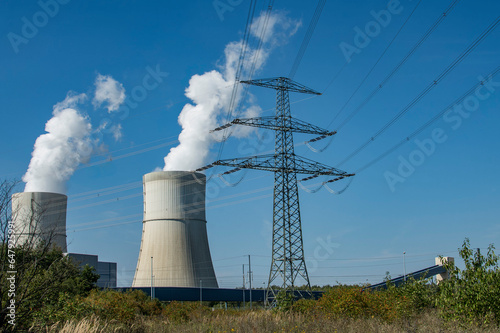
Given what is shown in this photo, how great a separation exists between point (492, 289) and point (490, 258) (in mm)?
625

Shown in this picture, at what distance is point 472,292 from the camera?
8.06 m

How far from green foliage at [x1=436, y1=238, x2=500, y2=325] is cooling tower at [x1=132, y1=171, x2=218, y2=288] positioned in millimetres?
22016

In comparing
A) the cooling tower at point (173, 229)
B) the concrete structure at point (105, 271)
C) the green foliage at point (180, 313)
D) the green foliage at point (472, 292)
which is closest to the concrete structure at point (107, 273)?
the concrete structure at point (105, 271)

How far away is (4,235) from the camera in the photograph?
592cm

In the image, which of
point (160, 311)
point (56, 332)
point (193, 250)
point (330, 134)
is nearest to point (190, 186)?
point (193, 250)

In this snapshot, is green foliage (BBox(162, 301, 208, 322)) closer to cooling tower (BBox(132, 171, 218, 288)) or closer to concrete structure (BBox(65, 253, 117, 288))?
cooling tower (BBox(132, 171, 218, 288))

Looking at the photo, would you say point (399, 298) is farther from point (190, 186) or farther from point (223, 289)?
point (223, 289)

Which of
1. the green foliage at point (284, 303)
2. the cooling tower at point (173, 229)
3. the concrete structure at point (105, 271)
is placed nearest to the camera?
the green foliage at point (284, 303)

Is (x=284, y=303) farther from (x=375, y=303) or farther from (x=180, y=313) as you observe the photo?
(x=180, y=313)

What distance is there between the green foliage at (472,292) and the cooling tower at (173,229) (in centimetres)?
2202

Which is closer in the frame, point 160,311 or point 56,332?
point 56,332

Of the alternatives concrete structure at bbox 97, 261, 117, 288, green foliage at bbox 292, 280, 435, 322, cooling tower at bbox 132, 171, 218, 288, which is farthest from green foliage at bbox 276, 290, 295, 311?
concrete structure at bbox 97, 261, 117, 288

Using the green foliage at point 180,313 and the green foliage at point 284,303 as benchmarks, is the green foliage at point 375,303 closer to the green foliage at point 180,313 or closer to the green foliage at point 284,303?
the green foliage at point 284,303

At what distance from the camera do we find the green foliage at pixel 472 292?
8038mm
